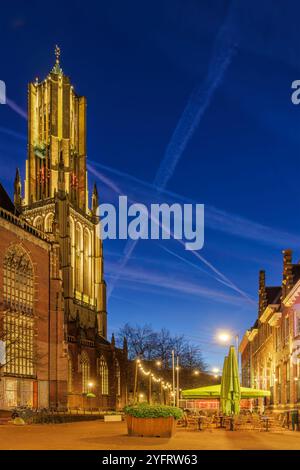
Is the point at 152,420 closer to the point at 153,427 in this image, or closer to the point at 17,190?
the point at 153,427

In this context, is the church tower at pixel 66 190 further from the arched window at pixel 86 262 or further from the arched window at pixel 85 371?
the arched window at pixel 85 371

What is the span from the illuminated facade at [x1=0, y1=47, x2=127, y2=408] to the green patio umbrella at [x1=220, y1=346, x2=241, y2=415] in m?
28.1

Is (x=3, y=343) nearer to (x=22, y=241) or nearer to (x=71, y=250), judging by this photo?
(x=22, y=241)

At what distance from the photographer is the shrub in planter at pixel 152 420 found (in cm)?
2250

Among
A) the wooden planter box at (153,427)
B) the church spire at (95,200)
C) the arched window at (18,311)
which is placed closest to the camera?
the wooden planter box at (153,427)

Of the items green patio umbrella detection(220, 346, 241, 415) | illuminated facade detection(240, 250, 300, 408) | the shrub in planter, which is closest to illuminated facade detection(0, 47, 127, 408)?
illuminated facade detection(240, 250, 300, 408)

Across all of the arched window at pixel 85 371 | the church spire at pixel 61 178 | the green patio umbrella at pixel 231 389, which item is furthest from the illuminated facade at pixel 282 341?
the church spire at pixel 61 178

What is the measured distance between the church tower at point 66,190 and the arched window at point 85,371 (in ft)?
47.3

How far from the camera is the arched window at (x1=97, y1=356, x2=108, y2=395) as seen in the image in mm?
86519

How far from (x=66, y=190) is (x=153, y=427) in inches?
3227

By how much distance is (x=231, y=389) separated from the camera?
29.6m

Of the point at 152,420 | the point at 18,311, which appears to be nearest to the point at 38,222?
the point at 18,311

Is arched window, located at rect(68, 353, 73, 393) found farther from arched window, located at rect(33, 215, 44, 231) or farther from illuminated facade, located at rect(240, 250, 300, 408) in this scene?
arched window, located at rect(33, 215, 44, 231)

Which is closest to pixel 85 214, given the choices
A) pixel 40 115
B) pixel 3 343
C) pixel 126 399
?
pixel 40 115
